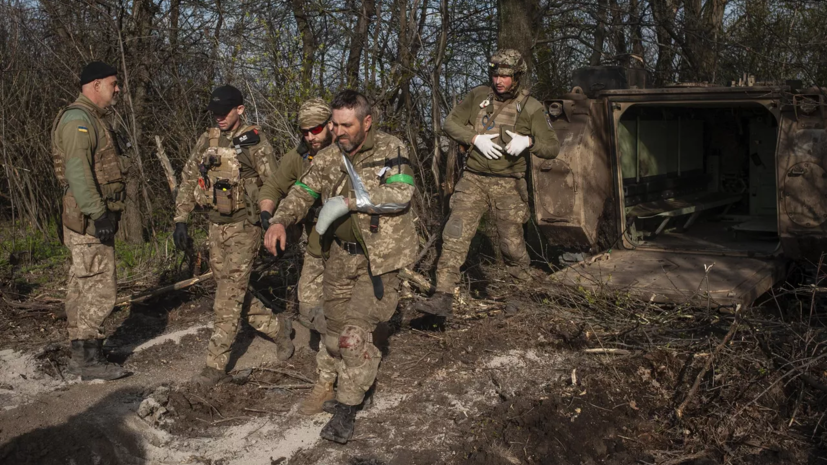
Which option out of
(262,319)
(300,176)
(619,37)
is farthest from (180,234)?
(619,37)

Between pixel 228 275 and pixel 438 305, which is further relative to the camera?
pixel 438 305

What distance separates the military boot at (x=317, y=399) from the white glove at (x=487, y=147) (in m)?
2.20

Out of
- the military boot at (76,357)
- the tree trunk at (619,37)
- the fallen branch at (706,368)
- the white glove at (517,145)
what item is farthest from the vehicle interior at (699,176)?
the military boot at (76,357)

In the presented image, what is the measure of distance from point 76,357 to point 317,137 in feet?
7.42

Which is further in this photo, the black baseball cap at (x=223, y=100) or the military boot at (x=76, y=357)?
the military boot at (x=76, y=357)

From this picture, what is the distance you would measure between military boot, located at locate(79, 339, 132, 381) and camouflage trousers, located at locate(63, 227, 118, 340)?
62 mm

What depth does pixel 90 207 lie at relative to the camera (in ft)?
16.6

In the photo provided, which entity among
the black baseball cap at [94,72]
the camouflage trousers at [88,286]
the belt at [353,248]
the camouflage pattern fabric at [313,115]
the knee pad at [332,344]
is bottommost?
the knee pad at [332,344]

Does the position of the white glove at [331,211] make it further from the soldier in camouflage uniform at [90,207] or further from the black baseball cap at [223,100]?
the soldier in camouflage uniform at [90,207]

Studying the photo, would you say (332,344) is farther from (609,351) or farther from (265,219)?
(609,351)

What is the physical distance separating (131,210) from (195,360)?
4.15 m

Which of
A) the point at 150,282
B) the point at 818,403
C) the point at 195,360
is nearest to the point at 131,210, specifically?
the point at 150,282

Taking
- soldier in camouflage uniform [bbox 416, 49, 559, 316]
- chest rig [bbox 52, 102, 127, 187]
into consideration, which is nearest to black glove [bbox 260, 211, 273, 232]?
chest rig [bbox 52, 102, 127, 187]

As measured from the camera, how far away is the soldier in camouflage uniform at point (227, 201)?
508 cm
